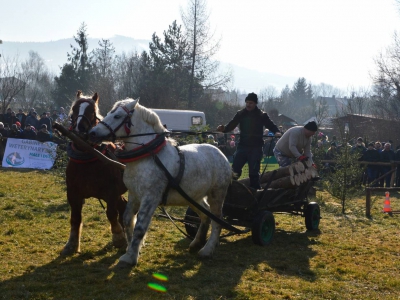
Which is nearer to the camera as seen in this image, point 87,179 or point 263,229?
point 87,179

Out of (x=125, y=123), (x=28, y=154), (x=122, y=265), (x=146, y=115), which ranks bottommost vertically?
(x=122, y=265)

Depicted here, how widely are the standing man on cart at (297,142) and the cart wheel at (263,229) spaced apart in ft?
4.54

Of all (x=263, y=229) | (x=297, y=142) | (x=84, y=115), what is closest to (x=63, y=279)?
(x=84, y=115)

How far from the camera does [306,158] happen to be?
936 centimetres

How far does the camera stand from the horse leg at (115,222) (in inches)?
285

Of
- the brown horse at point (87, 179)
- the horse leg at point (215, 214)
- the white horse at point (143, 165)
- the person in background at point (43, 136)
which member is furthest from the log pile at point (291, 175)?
the person in background at point (43, 136)

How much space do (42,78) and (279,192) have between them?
8178 cm

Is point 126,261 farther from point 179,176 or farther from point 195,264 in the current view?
point 179,176

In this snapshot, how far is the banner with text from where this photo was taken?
20.2 metres

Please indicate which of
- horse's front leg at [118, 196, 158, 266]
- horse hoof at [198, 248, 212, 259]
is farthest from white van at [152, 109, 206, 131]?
horse's front leg at [118, 196, 158, 266]

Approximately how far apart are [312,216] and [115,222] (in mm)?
4264

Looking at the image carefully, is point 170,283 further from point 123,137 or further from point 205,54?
point 205,54

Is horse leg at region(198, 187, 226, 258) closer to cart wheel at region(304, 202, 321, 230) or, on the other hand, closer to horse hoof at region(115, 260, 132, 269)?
horse hoof at region(115, 260, 132, 269)

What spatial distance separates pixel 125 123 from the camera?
6449 millimetres
